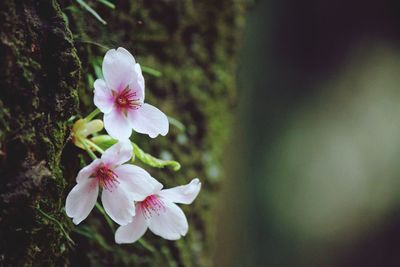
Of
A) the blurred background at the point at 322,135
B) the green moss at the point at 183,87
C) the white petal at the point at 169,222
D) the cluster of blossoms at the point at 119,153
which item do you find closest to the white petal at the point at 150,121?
the cluster of blossoms at the point at 119,153

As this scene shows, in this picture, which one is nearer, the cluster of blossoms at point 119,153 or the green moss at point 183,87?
the cluster of blossoms at point 119,153

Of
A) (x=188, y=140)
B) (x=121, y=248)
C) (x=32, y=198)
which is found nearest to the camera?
(x=32, y=198)

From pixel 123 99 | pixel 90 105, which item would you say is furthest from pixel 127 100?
pixel 90 105

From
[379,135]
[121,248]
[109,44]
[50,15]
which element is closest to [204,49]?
[109,44]

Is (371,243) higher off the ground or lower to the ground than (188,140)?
higher

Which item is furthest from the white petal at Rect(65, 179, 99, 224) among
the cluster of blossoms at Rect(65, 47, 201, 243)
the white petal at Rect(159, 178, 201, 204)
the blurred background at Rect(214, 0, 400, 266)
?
the blurred background at Rect(214, 0, 400, 266)

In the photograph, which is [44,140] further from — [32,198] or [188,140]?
[188,140]

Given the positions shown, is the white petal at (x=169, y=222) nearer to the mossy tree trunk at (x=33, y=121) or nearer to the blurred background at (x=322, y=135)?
the mossy tree trunk at (x=33, y=121)

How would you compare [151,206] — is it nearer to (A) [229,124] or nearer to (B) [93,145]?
(B) [93,145]

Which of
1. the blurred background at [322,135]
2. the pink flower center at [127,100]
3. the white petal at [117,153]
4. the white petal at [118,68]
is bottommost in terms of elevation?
the white petal at [117,153]
